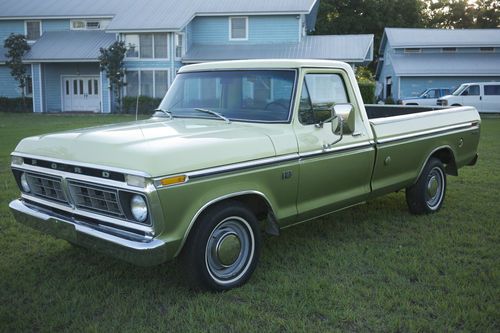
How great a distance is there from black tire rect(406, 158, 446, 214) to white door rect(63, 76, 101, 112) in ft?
93.9

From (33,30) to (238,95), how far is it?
107 feet

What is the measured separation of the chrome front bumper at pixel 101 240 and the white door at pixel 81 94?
29446 mm

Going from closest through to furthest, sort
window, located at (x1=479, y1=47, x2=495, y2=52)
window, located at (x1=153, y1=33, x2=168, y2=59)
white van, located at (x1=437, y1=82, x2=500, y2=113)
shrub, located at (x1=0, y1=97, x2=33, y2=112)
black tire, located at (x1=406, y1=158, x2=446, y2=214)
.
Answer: black tire, located at (x1=406, y1=158, x2=446, y2=214) → white van, located at (x1=437, y1=82, x2=500, y2=113) → window, located at (x1=153, y1=33, x2=168, y2=59) → shrub, located at (x1=0, y1=97, x2=33, y2=112) → window, located at (x1=479, y1=47, x2=495, y2=52)

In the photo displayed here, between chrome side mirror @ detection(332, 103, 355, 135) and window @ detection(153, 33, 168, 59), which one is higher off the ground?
window @ detection(153, 33, 168, 59)

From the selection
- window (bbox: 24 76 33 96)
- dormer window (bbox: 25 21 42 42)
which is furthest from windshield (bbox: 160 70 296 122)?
dormer window (bbox: 25 21 42 42)

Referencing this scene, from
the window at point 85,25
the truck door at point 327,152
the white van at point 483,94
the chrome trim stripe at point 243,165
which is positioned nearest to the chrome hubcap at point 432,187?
the truck door at point 327,152

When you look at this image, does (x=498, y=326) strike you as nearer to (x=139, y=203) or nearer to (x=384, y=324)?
(x=384, y=324)

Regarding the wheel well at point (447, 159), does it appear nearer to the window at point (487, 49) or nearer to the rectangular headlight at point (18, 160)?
the rectangular headlight at point (18, 160)

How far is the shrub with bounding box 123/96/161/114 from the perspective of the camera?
29.1 m

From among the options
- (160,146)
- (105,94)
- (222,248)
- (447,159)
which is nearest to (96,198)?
(160,146)

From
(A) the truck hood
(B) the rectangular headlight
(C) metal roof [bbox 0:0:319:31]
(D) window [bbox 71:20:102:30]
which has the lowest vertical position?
(B) the rectangular headlight

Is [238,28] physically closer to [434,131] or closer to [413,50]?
[413,50]

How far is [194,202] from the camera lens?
384 centimetres

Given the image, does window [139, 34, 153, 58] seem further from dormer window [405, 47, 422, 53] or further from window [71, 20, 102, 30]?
dormer window [405, 47, 422, 53]
